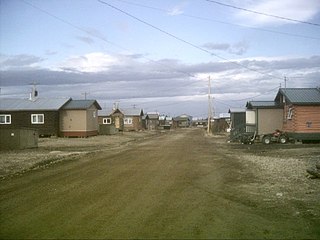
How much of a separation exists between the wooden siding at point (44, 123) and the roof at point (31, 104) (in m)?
0.50

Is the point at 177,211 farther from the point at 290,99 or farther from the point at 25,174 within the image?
the point at 290,99

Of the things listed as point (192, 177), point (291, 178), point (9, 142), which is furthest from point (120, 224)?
point (9, 142)

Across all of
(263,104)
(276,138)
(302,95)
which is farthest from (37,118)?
(302,95)

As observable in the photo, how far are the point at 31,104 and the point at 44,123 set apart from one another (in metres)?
3.81

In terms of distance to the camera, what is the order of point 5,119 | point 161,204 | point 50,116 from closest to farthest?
point 161,204 → point 50,116 → point 5,119

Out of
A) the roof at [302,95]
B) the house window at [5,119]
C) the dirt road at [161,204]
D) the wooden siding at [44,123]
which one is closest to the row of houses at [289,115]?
the roof at [302,95]

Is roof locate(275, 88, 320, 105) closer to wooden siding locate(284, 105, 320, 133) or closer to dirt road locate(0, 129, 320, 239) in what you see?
wooden siding locate(284, 105, 320, 133)

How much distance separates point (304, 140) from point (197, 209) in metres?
28.1

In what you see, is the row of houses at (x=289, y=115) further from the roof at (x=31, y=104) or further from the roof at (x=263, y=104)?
the roof at (x=31, y=104)

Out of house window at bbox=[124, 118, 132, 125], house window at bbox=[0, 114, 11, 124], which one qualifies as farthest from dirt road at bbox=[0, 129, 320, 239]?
house window at bbox=[124, 118, 132, 125]

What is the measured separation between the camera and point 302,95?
116 ft

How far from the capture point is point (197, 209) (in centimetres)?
891

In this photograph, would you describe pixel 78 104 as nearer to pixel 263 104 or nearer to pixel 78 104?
pixel 78 104

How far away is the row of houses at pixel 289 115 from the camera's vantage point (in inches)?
1328
